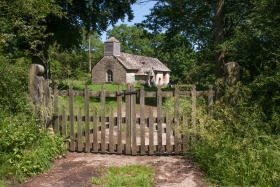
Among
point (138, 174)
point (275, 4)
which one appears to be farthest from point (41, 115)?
point (275, 4)

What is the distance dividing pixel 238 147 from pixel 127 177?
1.87 metres

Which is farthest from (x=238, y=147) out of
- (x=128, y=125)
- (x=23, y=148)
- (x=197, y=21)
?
(x=197, y=21)

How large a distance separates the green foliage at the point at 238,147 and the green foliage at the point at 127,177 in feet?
3.50

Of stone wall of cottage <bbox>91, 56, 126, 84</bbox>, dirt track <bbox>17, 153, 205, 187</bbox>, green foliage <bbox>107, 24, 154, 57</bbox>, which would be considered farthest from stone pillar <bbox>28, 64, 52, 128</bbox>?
green foliage <bbox>107, 24, 154, 57</bbox>

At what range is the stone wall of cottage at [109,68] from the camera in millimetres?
42750

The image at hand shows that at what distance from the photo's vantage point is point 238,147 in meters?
4.19

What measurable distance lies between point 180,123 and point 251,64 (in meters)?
2.20

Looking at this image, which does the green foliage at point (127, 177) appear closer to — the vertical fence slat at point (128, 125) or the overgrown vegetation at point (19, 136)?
the vertical fence slat at point (128, 125)

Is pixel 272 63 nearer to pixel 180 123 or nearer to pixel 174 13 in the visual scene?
pixel 180 123

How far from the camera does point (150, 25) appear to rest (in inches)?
650

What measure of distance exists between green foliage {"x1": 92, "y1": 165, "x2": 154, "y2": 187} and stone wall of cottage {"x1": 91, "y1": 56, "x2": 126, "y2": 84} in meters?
37.9

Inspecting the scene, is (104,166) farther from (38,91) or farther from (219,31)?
(219,31)

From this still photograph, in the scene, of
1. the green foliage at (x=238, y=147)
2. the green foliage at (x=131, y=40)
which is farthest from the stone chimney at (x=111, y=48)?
the green foliage at (x=238, y=147)

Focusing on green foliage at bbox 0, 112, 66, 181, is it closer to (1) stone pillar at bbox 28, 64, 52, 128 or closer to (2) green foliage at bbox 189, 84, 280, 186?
(1) stone pillar at bbox 28, 64, 52, 128
